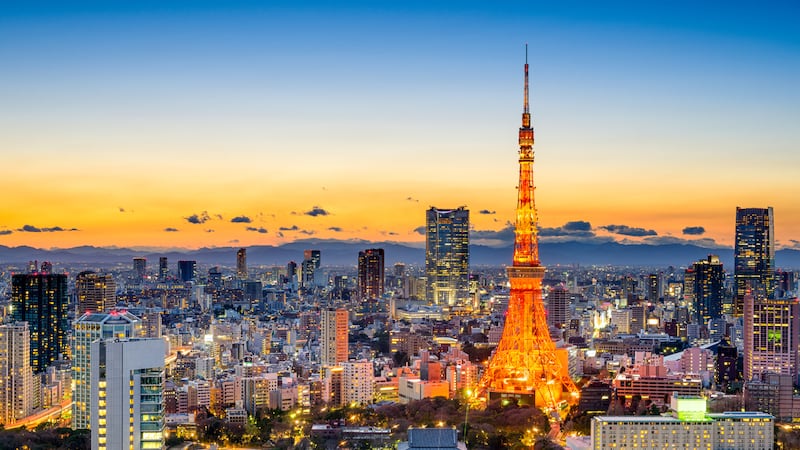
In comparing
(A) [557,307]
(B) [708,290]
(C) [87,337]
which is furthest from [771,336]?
(B) [708,290]

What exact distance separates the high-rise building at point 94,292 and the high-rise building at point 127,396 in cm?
2639

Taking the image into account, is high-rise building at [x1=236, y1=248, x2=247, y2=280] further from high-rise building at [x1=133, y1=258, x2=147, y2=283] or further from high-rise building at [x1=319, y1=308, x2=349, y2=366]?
high-rise building at [x1=319, y1=308, x2=349, y2=366]

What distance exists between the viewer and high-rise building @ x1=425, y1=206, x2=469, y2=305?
183ft

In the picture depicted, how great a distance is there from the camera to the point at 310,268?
68.5 m

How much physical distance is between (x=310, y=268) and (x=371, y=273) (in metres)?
8.91

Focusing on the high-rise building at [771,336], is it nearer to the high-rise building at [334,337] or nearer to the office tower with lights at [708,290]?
the high-rise building at [334,337]

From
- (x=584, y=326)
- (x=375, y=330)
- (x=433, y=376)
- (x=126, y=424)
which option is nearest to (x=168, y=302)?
(x=375, y=330)

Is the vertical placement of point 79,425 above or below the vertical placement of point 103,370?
below

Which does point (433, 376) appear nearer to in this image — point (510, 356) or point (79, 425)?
point (510, 356)

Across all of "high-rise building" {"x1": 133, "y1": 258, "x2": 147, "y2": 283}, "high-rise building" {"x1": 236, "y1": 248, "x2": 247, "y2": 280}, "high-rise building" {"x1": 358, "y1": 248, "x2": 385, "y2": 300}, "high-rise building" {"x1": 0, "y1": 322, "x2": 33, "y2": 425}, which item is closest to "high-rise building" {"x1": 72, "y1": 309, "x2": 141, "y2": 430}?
"high-rise building" {"x1": 0, "y1": 322, "x2": 33, "y2": 425}

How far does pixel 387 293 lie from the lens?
61.2 meters

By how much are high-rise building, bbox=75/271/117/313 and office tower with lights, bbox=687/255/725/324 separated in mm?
23710

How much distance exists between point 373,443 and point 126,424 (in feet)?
21.4

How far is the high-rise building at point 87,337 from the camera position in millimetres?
15953
